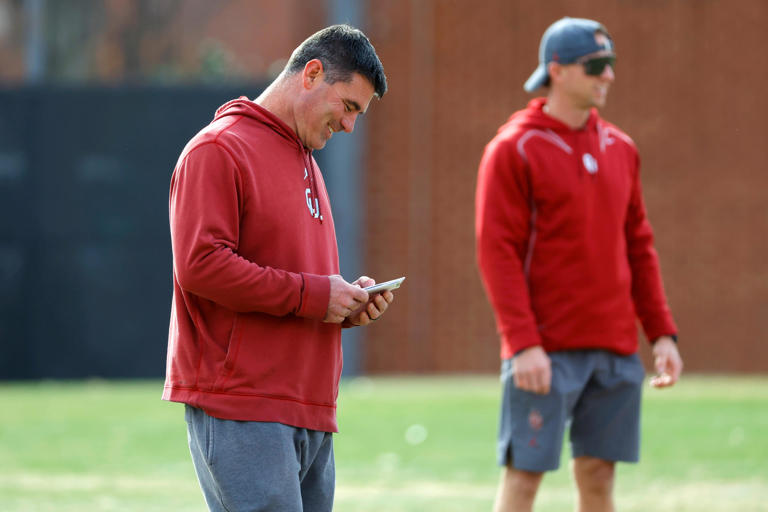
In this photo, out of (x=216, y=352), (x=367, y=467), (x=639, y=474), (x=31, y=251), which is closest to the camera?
(x=216, y=352)

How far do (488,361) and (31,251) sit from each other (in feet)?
19.6

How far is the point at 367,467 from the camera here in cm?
811

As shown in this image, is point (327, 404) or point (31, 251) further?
Answer: point (31, 251)

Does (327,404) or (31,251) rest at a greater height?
(327,404)

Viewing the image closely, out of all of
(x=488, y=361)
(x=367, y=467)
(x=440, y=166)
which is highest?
(x=440, y=166)

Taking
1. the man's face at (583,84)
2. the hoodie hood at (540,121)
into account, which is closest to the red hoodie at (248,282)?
the hoodie hood at (540,121)

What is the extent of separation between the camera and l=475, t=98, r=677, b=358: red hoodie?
4641 mm

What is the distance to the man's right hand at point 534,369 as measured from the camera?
4.55 meters

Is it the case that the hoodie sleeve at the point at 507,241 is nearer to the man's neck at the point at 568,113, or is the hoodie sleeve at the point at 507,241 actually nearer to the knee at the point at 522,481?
the man's neck at the point at 568,113

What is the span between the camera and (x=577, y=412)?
483 centimetres

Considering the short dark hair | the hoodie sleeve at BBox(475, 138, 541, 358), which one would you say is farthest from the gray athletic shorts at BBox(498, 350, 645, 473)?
the short dark hair

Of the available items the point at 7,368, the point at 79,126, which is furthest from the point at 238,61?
the point at 7,368

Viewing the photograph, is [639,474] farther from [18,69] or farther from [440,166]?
[18,69]

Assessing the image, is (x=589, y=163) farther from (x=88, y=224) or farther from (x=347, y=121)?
(x=88, y=224)
